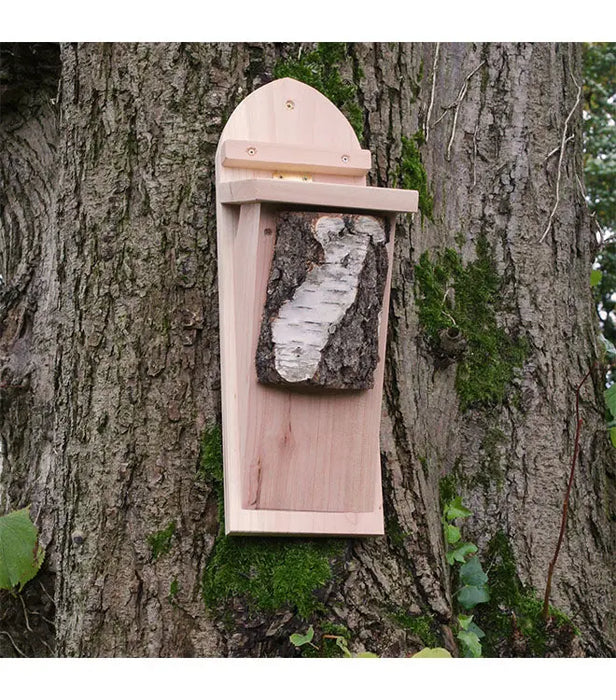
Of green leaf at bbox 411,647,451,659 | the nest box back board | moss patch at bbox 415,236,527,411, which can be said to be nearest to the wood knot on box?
the nest box back board

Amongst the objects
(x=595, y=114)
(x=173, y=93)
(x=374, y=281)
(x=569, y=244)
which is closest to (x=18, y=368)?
(x=173, y=93)

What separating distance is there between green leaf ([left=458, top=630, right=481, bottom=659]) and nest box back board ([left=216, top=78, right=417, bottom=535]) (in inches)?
12.9

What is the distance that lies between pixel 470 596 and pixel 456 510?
0.19 meters

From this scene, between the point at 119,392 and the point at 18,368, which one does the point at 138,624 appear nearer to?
the point at 119,392

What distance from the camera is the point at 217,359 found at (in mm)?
1872

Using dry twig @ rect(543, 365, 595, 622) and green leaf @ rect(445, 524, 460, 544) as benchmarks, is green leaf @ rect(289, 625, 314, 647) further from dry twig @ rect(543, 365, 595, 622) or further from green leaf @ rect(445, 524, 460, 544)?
dry twig @ rect(543, 365, 595, 622)

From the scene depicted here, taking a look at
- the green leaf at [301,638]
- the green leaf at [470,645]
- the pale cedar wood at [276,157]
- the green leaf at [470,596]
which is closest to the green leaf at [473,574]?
the green leaf at [470,596]

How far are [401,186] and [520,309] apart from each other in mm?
451

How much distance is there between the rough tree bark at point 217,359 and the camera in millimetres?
1835

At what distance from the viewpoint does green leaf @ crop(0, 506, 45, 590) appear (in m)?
2.05

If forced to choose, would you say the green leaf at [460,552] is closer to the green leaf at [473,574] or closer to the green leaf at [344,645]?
the green leaf at [473,574]

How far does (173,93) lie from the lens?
199cm

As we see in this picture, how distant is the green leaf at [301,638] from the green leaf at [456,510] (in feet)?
1.51

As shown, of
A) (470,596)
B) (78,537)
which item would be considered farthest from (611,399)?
(78,537)
